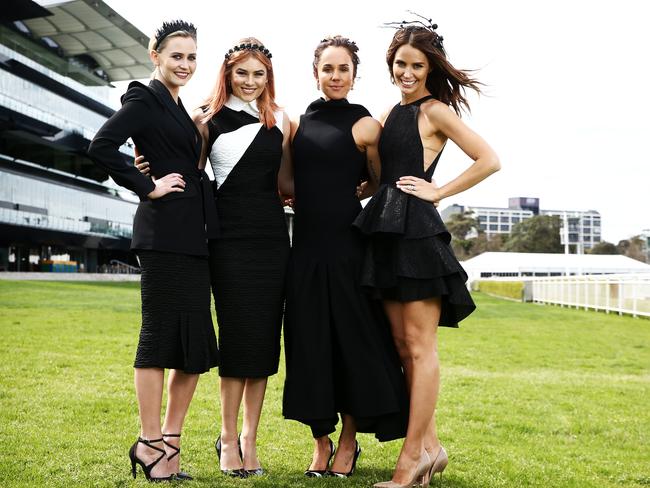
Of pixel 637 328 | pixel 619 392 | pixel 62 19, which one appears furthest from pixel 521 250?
pixel 619 392

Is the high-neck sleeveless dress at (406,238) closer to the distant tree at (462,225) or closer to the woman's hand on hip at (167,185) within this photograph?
the woman's hand on hip at (167,185)

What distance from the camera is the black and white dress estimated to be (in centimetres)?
411

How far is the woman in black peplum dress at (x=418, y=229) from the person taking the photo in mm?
3879

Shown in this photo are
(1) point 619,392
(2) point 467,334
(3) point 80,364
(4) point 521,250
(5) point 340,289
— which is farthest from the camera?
(4) point 521,250

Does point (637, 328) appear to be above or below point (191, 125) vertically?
below

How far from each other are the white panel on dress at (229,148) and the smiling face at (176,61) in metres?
0.38

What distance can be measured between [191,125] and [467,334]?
1252 centimetres

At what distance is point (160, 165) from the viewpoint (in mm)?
3979

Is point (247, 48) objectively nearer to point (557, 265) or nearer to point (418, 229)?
point (418, 229)

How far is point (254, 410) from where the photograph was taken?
421 centimetres

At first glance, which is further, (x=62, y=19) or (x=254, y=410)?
(x=62, y=19)

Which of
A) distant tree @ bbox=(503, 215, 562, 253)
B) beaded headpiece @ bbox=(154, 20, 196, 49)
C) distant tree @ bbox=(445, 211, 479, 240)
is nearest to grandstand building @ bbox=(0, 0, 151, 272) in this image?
beaded headpiece @ bbox=(154, 20, 196, 49)

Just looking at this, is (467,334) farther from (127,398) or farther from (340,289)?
(340,289)

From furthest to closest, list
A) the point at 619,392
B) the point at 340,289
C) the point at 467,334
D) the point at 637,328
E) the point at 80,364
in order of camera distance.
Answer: the point at 637,328, the point at 467,334, the point at 80,364, the point at 619,392, the point at 340,289
